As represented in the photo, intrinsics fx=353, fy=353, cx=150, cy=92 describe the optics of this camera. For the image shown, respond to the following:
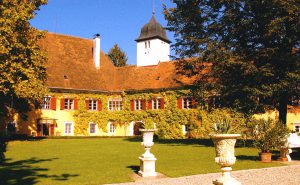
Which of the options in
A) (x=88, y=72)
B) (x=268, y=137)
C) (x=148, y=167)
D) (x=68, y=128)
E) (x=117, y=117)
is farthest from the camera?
(x=88, y=72)

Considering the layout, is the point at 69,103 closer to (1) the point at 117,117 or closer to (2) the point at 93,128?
(2) the point at 93,128

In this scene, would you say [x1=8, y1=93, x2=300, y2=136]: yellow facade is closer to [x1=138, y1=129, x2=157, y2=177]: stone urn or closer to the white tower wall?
the white tower wall

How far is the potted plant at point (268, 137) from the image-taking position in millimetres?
14625

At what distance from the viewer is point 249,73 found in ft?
65.3

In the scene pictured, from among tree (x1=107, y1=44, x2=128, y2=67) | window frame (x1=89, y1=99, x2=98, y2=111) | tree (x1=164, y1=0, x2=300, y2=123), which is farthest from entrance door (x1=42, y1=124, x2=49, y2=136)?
tree (x1=107, y1=44, x2=128, y2=67)

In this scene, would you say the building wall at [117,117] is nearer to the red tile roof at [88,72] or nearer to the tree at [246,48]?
the red tile roof at [88,72]

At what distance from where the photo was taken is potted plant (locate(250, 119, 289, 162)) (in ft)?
48.0

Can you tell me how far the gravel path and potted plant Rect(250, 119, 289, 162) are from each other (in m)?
2.22

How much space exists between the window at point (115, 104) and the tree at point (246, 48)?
18.2m

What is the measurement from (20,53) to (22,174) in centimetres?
1421

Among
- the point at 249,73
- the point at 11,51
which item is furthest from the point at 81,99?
the point at 249,73

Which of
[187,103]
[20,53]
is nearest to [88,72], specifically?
[187,103]

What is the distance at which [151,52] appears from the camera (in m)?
52.6

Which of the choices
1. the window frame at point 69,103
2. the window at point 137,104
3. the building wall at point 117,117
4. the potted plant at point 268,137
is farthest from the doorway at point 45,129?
the potted plant at point 268,137
